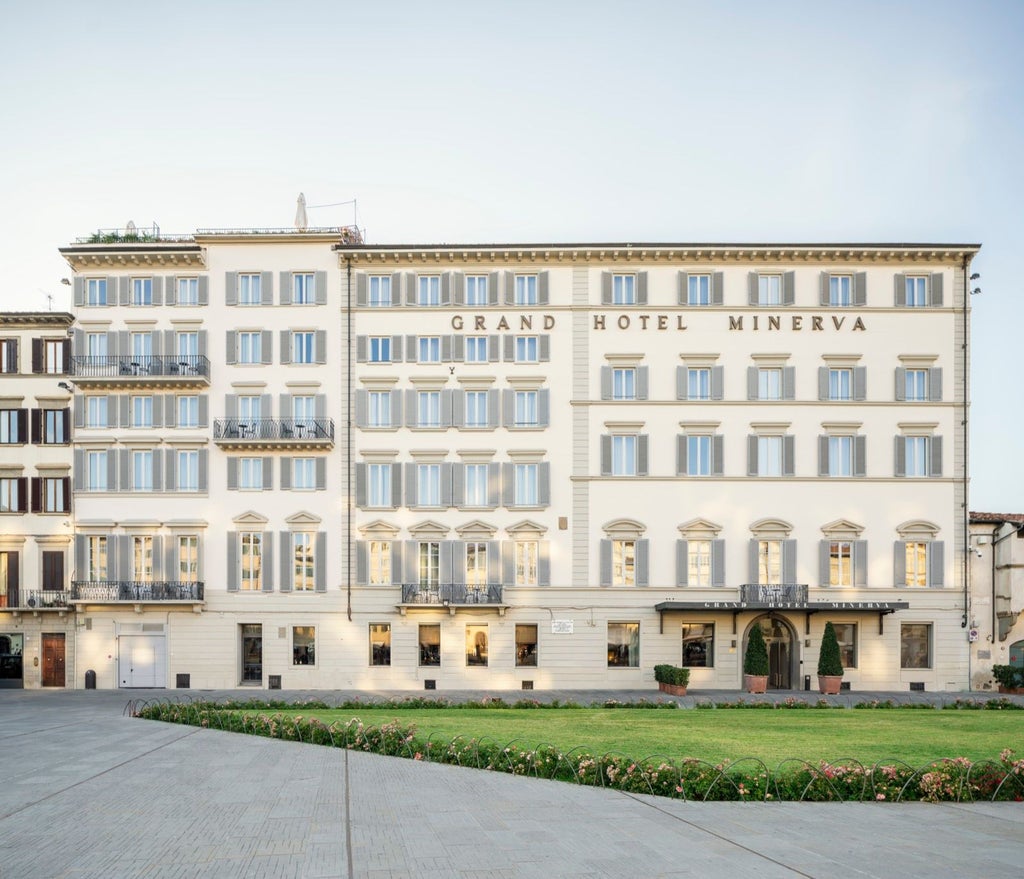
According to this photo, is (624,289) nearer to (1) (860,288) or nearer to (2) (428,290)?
(2) (428,290)

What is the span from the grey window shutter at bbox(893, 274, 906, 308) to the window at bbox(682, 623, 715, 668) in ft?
55.5

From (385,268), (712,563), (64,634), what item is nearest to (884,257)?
(712,563)

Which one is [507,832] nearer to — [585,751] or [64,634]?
[585,751]

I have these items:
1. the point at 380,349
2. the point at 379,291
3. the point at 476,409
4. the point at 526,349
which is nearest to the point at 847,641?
the point at 526,349

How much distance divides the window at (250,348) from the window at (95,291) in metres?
6.80

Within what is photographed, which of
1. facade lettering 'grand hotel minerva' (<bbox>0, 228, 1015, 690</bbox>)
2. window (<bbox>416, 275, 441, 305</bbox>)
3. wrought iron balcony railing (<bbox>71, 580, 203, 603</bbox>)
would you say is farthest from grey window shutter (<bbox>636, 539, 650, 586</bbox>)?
wrought iron balcony railing (<bbox>71, 580, 203, 603</bbox>)

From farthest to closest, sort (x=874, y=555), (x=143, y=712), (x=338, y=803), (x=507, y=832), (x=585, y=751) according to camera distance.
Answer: (x=874, y=555), (x=143, y=712), (x=585, y=751), (x=338, y=803), (x=507, y=832)

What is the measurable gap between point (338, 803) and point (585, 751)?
18.8 ft

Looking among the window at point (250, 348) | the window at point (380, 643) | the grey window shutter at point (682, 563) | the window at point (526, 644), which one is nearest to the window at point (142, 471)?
the window at point (250, 348)

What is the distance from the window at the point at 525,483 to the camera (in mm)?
38500

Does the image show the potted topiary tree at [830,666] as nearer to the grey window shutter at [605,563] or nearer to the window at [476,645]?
the grey window shutter at [605,563]

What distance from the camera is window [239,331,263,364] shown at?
39.1 meters

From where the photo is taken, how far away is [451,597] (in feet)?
124

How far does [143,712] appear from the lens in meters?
28.1
